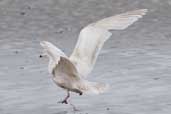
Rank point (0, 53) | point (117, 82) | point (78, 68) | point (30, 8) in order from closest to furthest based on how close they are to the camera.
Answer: point (78, 68), point (117, 82), point (0, 53), point (30, 8)

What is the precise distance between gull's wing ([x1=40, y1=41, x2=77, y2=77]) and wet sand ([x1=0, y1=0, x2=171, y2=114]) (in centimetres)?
63

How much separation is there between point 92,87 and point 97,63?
3.41 m

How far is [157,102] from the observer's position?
9180 millimetres

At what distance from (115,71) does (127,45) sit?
197 centimetres

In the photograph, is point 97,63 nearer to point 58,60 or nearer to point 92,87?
point 92,87

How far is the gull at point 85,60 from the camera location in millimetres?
8336

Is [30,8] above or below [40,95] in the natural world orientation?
below

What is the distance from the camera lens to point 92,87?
8.34 meters

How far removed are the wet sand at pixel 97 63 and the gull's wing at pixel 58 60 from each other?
0.63 m

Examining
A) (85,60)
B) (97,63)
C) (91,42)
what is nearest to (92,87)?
(85,60)

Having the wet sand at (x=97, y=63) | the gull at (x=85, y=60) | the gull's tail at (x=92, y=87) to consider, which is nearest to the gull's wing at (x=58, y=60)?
the gull at (x=85, y=60)

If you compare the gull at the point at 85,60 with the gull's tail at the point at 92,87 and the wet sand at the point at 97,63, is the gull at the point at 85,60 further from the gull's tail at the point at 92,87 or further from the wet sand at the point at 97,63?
the wet sand at the point at 97,63

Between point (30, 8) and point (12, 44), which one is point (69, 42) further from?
point (30, 8)

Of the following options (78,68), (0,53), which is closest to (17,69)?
(0,53)
